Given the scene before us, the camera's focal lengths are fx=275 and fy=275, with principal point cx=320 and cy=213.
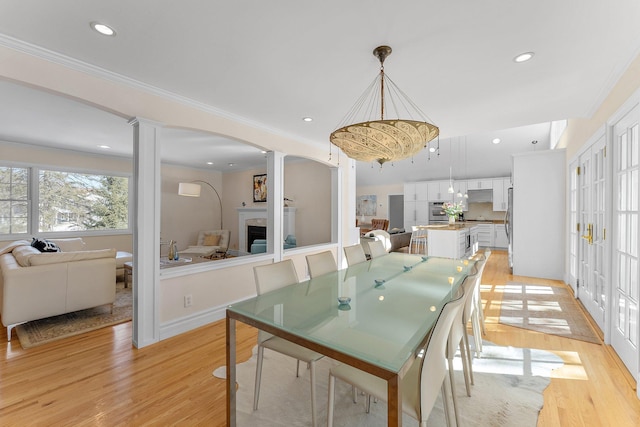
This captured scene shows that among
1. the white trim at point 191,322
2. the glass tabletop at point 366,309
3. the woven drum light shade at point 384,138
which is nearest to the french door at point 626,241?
the glass tabletop at point 366,309

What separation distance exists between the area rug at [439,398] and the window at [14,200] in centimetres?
532

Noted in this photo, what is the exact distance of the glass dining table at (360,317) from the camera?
1.09m

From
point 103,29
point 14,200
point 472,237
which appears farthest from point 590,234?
point 14,200

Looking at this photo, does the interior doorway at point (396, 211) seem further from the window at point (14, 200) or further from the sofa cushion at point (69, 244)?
the window at point (14, 200)

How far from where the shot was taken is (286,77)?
2375mm

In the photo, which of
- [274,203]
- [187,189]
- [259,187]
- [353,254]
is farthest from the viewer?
[259,187]

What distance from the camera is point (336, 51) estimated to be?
199cm

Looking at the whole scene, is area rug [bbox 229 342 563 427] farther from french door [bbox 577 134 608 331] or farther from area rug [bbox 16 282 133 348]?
area rug [bbox 16 282 133 348]

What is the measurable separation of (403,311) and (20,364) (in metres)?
3.01

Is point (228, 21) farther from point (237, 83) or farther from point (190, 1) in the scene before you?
point (237, 83)

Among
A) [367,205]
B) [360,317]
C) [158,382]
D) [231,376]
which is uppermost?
[367,205]

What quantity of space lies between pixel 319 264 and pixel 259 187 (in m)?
4.73

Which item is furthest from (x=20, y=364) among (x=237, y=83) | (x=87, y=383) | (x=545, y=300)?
(x=545, y=300)

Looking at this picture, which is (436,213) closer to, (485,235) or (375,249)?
(485,235)
